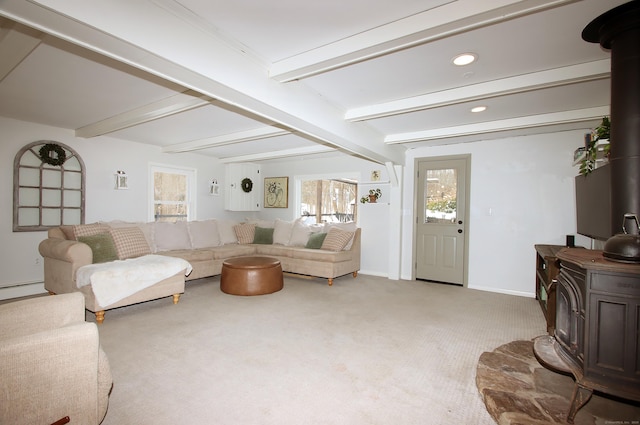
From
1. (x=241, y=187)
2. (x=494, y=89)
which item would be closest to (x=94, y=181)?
(x=241, y=187)

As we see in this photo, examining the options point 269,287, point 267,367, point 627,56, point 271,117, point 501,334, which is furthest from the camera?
point 269,287

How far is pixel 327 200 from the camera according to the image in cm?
863

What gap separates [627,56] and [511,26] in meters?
0.64

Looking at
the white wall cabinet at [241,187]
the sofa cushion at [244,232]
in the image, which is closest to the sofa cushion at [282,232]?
the sofa cushion at [244,232]

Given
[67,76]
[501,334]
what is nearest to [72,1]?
[67,76]

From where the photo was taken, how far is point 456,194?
5.09 metres

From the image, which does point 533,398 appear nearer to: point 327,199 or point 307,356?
point 307,356

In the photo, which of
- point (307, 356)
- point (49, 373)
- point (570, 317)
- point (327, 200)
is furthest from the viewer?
point (327, 200)

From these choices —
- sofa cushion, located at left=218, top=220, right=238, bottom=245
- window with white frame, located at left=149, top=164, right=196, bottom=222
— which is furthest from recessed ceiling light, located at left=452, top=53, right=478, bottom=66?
window with white frame, located at left=149, top=164, right=196, bottom=222

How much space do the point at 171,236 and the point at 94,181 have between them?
142cm

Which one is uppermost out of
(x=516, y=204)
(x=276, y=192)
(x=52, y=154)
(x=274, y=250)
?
(x=52, y=154)

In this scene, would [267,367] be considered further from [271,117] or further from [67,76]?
[67,76]

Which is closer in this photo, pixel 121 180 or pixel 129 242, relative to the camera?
pixel 129 242

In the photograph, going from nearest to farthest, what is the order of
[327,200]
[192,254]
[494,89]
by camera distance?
1. [494,89]
2. [192,254]
3. [327,200]
